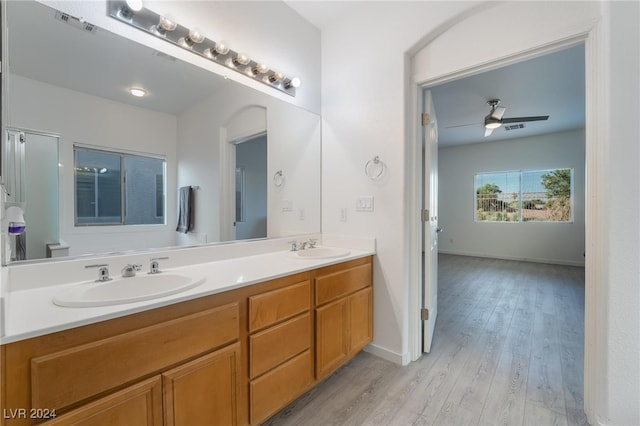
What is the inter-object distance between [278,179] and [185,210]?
82 centimetres

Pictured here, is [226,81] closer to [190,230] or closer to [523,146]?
[190,230]

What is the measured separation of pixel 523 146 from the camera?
5777 mm

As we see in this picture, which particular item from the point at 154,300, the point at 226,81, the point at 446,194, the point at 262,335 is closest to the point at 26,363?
the point at 154,300

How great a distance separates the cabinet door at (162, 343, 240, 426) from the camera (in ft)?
3.49

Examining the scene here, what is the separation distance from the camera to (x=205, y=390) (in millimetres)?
1156

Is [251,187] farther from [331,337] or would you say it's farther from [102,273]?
[331,337]

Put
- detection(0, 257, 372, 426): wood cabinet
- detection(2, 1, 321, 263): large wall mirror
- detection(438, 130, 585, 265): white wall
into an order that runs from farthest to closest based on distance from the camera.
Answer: detection(438, 130, 585, 265): white wall → detection(2, 1, 321, 263): large wall mirror → detection(0, 257, 372, 426): wood cabinet

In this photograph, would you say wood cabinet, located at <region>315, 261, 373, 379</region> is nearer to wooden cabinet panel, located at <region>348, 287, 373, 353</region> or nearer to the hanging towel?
wooden cabinet panel, located at <region>348, 287, 373, 353</region>

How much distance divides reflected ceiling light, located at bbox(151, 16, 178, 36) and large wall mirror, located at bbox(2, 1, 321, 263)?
0.36 feet

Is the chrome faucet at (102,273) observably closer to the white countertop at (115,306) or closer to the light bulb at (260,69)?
the white countertop at (115,306)

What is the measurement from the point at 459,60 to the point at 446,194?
5412mm

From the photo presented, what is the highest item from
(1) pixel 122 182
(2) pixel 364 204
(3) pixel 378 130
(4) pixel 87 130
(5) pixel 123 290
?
(3) pixel 378 130

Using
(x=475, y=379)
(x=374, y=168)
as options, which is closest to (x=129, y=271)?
(x=374, y=168)

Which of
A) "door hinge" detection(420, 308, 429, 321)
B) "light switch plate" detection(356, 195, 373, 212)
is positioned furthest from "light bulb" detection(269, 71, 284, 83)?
"door hinge" detection(420, 308, 429, 321)
